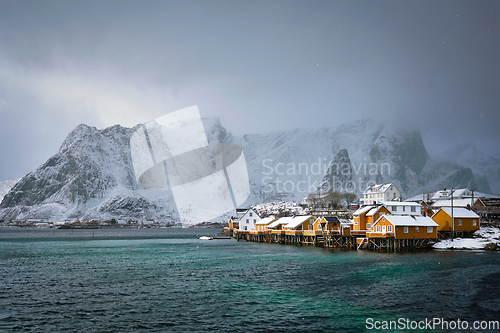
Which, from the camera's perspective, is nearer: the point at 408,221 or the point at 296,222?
the point at 408,221

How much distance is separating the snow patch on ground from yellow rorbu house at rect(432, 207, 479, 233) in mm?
2298

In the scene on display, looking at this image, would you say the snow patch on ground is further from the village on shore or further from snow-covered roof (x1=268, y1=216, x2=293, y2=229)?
snow-covered roof (x1=268, y1=216, x2=293, y2=229)

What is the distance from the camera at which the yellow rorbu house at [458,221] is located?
7369cm

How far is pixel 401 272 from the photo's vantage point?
132 feet

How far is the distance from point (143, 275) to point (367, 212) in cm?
4834

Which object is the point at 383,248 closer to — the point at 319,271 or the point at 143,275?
the point at 319,271

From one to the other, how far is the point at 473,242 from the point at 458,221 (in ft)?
28.3

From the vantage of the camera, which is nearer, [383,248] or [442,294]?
[442,294]

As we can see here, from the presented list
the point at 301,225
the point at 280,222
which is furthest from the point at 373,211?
the point at 280,222

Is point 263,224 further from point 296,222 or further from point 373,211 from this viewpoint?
point 373,211

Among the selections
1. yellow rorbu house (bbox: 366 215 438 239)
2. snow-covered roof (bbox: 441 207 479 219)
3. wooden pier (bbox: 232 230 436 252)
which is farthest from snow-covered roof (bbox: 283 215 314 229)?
snow-covered roof (bbox: 441 207 479 219)

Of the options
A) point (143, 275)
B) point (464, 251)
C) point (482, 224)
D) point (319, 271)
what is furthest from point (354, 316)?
point (482, 224)

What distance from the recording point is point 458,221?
73.8 m

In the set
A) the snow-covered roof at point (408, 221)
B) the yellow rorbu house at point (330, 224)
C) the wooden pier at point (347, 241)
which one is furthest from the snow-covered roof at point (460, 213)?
the yellow rorbu house at point (330, 224)
